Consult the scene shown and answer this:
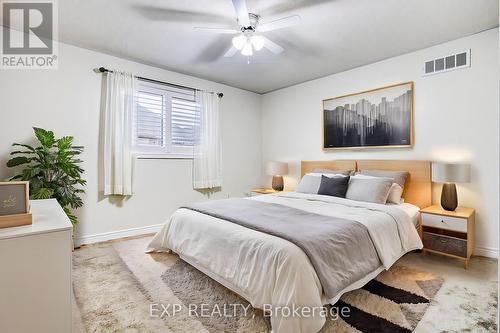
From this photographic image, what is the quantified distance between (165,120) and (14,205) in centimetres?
292

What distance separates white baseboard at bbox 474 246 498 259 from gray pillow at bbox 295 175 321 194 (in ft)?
6.14

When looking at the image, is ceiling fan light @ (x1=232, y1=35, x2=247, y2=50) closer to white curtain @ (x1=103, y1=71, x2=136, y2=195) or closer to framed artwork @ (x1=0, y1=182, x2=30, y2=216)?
white curtain @ (x1=103, y1=71, x2=136, y2=195)

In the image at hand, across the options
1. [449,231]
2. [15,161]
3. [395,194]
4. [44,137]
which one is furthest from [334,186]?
[15,161]

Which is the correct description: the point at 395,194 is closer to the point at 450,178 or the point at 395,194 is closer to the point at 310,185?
the point at 450,178

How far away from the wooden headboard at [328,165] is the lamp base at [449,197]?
3.83ft

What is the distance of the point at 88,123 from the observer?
3.26 m

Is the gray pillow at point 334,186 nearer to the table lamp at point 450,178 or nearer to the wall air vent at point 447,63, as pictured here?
the table lamp at point 450,178

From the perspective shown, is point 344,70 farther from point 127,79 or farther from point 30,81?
point 30,81

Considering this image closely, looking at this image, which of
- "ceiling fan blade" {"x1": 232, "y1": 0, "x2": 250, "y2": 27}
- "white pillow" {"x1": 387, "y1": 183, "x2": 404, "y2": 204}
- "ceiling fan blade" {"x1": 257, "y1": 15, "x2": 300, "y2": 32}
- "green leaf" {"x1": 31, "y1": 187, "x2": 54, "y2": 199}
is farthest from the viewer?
"white pillow" {"x1": 387, "y1": 183, "x2": 404, "y2": 204}

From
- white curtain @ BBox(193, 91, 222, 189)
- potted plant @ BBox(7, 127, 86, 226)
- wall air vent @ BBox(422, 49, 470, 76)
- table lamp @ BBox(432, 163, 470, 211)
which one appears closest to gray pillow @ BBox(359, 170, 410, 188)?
table lamp @ BBox(432, 163, 470, 211)

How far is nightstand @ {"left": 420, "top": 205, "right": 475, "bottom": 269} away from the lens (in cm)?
249

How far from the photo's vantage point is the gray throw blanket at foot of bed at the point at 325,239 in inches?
64.2

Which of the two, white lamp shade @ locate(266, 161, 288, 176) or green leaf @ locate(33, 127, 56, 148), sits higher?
green leaf @ locate(33, 127, 56, 148)

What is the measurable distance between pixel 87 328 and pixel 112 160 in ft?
7.31
